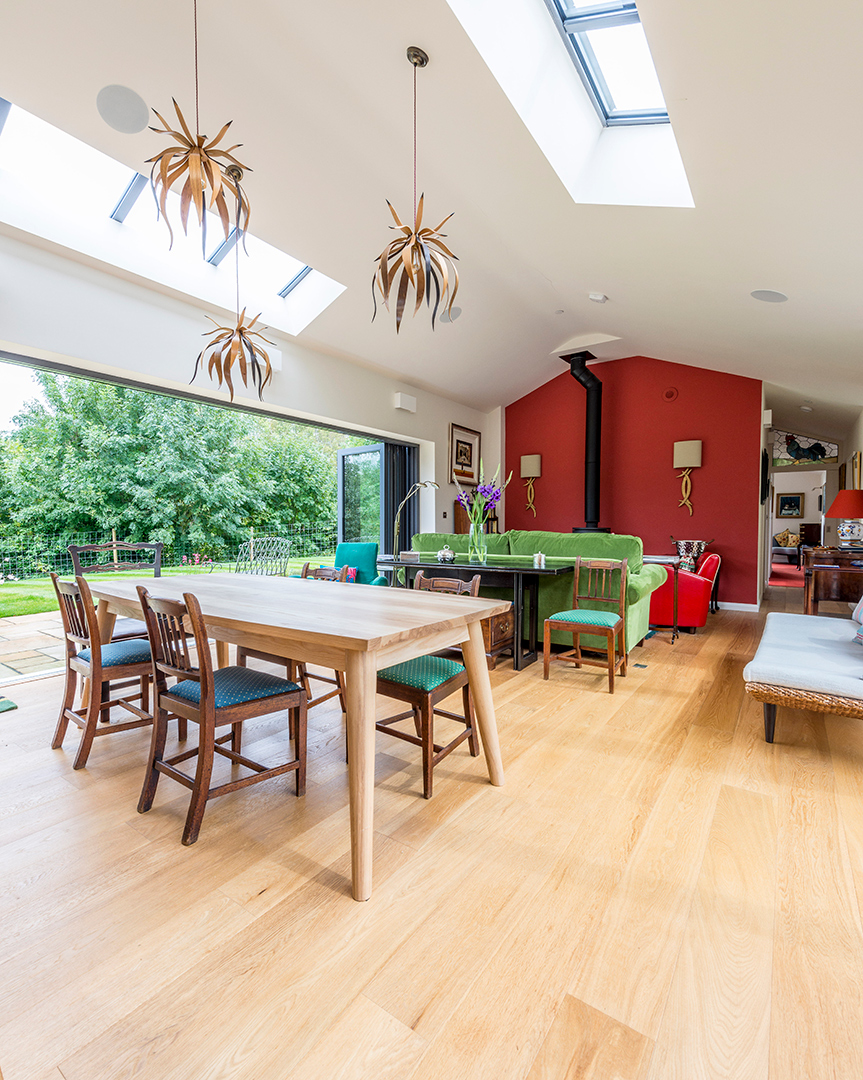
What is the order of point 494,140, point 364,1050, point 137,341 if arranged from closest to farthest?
point 364,1050
point 494,140
point 137,341

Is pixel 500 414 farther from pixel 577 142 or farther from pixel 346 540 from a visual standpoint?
pixel 577 142

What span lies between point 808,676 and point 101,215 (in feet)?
16.0

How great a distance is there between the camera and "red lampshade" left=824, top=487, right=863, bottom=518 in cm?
445

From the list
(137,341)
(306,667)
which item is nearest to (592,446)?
(306,667)

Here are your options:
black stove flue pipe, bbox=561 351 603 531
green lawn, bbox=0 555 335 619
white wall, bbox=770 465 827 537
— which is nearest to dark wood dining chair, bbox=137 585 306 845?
green lawn, bbox=0 555 335 619

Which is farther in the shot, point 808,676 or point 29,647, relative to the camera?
point 29,647

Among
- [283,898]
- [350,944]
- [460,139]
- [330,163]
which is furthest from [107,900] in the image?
[330,163]

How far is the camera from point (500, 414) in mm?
8273

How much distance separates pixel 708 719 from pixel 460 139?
3.45 metres

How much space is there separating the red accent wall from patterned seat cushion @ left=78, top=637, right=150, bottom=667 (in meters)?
6.52

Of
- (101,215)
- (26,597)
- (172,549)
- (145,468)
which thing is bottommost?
(26,597)

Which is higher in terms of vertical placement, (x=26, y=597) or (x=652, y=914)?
(x=26, y=597)

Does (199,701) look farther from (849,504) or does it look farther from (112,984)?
(849,504)

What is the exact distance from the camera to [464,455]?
7.66 metres
